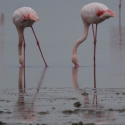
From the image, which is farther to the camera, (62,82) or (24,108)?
(62,82)

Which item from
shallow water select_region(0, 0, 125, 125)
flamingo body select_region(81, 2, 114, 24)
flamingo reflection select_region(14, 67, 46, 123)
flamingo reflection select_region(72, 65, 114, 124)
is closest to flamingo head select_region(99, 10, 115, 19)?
flamingo body select_region(81, 2, 114, 24)

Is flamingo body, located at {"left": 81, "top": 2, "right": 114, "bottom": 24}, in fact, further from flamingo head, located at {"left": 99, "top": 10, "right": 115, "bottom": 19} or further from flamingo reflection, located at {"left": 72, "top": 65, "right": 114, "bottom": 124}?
flamingo reflection, located at {"left": 72, "top": 65, "right": 114, "bottom": 124}

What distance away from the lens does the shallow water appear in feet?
22.6

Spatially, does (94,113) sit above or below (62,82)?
below

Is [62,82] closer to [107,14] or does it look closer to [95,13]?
[107,14]

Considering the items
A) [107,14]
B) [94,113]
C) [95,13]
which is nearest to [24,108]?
[94,113]

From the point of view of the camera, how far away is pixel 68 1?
3703 centimetres

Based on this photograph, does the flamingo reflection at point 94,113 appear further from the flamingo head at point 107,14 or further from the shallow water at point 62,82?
the flamingo head at point 107,14

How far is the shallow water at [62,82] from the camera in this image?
6879mm

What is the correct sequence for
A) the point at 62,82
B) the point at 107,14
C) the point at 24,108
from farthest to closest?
the point at 107,14, the point at 62,82, the point at 24,108

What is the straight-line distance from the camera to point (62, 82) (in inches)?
392

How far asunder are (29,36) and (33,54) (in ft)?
13.4

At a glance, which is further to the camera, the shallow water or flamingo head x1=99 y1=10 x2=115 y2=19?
flamingo head x1=99 y1=10 x2=115 y2=19

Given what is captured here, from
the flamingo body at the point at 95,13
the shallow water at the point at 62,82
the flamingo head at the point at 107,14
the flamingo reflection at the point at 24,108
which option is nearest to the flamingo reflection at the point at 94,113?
the shallow water at the point at 62,82
